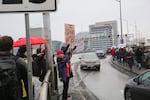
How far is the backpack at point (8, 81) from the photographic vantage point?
13.0ft

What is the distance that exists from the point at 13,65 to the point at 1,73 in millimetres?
186

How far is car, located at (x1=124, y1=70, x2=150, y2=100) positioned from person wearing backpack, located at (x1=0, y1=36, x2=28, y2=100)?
6031mm

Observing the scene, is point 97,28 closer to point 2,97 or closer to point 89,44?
point 89,44

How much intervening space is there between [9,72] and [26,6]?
0.77 meters

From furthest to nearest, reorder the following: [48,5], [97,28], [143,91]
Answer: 1. [97,28]
2. [143,91]
3. [48,5]

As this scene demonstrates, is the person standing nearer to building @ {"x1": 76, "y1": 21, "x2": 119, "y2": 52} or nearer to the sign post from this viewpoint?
the sign post

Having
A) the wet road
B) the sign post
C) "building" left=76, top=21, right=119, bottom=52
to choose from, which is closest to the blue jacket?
the wet road

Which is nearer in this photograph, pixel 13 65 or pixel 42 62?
pixel 13 65

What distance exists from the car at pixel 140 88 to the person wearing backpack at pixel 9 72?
603 centimetres

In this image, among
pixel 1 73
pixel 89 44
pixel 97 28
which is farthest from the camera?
pixel 97 28

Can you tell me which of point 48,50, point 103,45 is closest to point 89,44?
point 103,45

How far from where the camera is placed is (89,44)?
123 metres

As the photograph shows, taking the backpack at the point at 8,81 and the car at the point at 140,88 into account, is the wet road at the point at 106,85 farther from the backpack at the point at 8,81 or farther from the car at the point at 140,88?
the backpack at the point at 8,81

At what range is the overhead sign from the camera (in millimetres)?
4152
